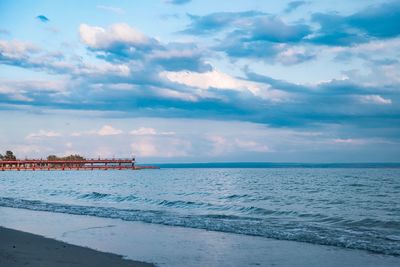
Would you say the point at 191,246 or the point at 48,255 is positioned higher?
the point at 48,255

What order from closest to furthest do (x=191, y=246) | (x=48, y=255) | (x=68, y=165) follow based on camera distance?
(x=48, y=255)
(x=191, y=246)
(x=68, y=165)

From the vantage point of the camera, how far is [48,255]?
35.6 ft

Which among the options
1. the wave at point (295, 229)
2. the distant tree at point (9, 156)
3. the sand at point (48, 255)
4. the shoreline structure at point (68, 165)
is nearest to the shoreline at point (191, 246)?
the sand at point (48, 255)

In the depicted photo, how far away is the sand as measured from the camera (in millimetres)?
9969

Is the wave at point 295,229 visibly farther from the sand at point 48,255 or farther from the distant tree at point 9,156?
the distant tree at point 9,156

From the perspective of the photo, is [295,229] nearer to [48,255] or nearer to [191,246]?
[191,246]

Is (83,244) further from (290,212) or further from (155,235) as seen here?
(290,212)

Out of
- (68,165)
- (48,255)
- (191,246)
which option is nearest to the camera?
(48,255)

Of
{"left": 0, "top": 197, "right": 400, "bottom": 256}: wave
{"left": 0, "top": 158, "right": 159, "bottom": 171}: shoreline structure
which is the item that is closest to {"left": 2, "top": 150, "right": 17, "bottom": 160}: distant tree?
{"left": 0, "top": 158, "right": 159, "bottom": 171}: shoreline structure

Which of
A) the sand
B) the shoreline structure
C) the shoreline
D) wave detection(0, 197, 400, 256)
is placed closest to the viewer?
the sand

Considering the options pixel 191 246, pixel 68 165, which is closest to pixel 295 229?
pixel 191 246

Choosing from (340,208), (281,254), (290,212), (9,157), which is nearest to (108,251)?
(281,254)

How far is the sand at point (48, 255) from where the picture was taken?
392 inches

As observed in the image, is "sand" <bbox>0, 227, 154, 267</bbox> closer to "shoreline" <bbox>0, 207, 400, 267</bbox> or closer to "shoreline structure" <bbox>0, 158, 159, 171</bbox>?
"shoreline" <bbox>0, 207, 400, 267</bbox>
